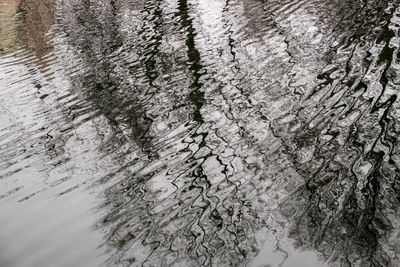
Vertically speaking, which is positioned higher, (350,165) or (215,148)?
(350,165)

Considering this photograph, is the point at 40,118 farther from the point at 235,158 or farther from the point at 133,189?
the point at 235,158

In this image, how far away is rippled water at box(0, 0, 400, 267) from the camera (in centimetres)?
598

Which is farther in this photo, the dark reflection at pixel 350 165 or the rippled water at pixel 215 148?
the rippled water at pixel 215 148

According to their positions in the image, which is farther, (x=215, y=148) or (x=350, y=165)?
(x=215, y=148)

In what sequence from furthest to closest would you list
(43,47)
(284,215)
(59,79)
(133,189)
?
(43,47) → (59,79) → (133,189) → (284,215)

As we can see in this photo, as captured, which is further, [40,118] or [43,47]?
[43,47]

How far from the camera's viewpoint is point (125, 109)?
35.0 feet

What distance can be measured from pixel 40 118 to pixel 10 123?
828 millimetres

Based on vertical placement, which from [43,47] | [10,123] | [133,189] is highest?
[133,189]

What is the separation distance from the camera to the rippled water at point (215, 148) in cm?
598

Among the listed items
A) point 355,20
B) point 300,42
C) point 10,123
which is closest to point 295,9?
point 355,20

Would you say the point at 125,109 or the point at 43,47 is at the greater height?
the point at 125,109

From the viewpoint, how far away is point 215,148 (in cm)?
824

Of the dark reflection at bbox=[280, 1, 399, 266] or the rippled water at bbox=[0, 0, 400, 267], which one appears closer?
the dark reflection at bbox=[280, 1, 399, 266]
